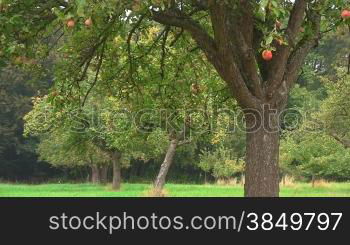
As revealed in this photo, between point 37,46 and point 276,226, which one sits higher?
point 37,46

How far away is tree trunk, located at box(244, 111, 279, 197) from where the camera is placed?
7.14 m

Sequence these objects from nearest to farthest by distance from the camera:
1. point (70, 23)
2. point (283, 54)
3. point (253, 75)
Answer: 1. point (70, 23)
2. point (253, 75)
3. point (283, 54)

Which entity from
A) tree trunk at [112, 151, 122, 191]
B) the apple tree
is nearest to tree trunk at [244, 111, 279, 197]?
the apple tree

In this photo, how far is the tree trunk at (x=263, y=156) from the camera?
23.4ft

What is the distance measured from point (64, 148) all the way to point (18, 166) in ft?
72.2

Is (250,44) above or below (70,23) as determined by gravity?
above

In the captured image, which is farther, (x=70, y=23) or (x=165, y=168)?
(x=165, y=168)

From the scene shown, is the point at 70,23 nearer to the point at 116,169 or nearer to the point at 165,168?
the point at 165,168

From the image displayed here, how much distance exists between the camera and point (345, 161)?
26391 mm

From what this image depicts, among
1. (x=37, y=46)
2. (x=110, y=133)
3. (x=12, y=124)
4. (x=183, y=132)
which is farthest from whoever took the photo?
(x=12, y=124)

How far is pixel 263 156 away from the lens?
7160 millimetres

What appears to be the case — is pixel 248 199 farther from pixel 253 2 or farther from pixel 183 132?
pixel 183 132

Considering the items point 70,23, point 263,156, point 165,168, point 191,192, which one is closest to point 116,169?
point 191,192

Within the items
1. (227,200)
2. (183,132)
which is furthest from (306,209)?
Answer: (183,132)
